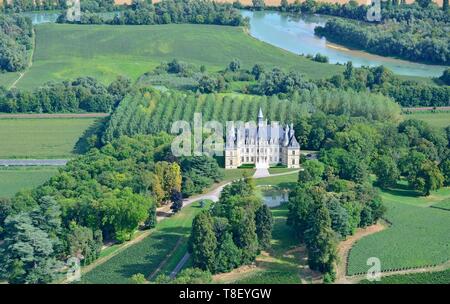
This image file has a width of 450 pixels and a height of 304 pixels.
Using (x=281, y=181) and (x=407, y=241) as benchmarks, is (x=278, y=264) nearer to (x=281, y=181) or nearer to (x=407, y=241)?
(x=407, y=241)

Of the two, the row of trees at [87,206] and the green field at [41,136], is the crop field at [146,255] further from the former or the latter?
the green field at [41,136]

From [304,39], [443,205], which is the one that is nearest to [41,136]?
[443,205]

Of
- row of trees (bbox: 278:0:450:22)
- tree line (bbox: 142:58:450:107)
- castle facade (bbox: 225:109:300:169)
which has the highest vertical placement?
row of trees (bbox: 278:0:450:22)

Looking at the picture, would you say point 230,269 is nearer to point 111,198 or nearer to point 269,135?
point 111,198

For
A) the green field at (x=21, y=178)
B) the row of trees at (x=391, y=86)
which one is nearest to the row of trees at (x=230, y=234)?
the green field at (x=21, y=178)

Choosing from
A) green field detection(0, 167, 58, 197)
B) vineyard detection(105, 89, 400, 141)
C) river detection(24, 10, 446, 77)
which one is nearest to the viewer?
green field detection(0, 167, 58, 197)

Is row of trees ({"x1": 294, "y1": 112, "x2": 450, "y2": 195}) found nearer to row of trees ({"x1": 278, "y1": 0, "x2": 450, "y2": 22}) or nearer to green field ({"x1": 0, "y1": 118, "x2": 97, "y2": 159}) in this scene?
green field ({"x1": 0, "y1": 118, "x2": 97, "y2": 159})

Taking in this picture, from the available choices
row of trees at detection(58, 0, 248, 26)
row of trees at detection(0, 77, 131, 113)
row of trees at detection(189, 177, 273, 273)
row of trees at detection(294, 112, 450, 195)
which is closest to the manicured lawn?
row of trees at detection(294, 112, 450, 195)
